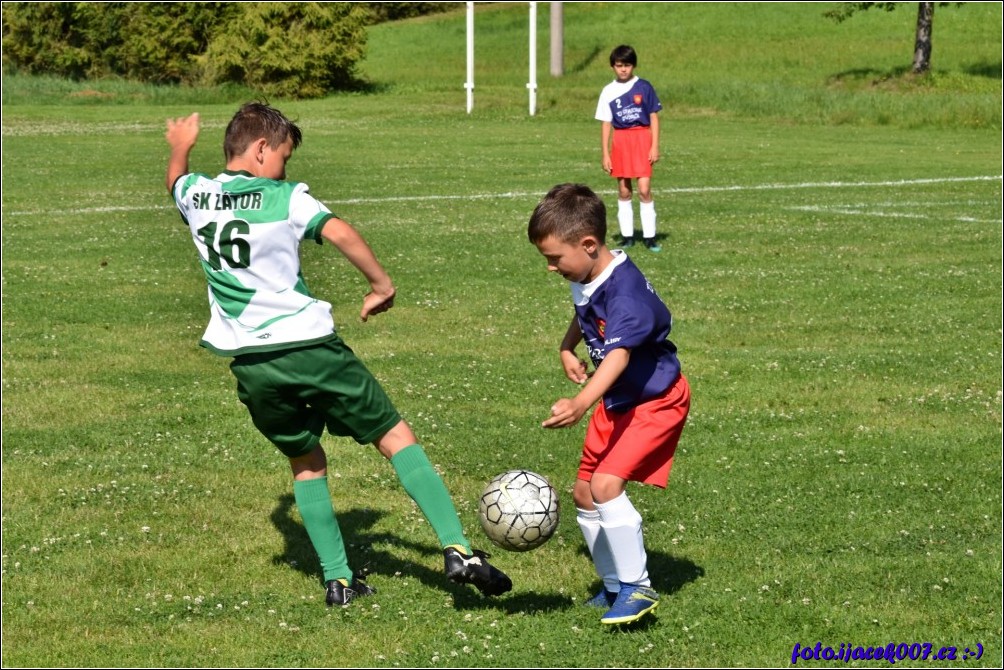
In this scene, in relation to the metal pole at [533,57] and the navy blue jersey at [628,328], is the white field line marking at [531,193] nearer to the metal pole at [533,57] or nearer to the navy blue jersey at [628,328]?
the metal pole at [533,57]

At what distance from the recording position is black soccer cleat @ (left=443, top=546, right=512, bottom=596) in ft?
20.0

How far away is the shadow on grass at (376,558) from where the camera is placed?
6.49 meters

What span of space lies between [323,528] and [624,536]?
4.81 feet

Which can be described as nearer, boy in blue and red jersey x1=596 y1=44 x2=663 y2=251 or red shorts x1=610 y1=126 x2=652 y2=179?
boy in blue and red jersey x1=596 y1=44 x2=663 y2=251

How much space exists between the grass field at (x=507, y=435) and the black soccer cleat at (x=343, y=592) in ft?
0.23

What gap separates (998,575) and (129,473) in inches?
197

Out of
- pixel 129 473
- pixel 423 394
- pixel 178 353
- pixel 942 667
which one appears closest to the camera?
pixel 942 667

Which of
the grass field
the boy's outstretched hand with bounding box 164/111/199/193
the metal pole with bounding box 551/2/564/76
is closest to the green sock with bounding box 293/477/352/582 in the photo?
the grass field

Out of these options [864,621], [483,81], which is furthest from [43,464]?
[483,81]

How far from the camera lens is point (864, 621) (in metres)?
6.18

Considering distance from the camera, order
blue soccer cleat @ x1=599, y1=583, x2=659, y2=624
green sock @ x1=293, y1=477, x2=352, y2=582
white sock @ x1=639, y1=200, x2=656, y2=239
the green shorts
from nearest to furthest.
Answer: blue soccer cleat @ x1=599, y1=583, x2=659, y2=624, the green shorts, green sock @ x1=293, y1=477, x2=352, y2=582, white sock @ x1=639, y1=200, x2=656, y2=239

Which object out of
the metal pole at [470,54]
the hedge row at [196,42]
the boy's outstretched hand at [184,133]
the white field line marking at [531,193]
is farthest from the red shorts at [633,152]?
the hedge row at [196,42]

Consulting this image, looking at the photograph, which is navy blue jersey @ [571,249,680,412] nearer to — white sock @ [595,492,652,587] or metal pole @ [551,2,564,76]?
white sock @ [595,492,652,587]

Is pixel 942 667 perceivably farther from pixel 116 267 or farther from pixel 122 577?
pixel 116 267
